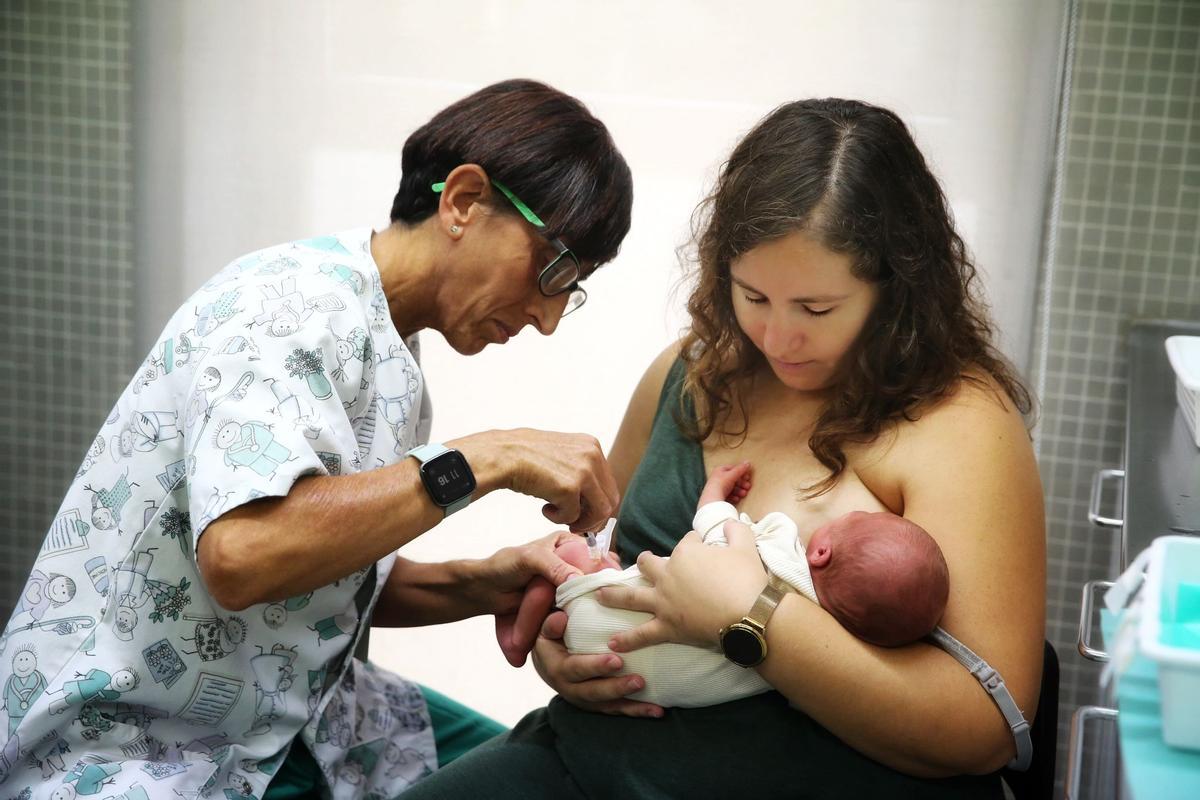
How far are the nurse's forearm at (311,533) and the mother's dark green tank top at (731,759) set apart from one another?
1.28 ft

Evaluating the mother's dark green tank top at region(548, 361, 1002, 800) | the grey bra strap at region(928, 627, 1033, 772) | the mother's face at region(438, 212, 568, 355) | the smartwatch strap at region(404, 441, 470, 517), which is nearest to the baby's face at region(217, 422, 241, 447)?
the smartwatch strap at region(404, 441, 470, 517)

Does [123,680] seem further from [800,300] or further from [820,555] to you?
[800,300]

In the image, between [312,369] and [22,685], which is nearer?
[312,369]

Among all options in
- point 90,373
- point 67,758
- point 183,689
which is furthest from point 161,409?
point 90,373

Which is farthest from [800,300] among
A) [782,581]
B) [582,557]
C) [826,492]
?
[582,557]

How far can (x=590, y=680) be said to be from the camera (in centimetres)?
165

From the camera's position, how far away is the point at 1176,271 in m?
2.45

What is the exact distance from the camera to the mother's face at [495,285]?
1755 mm

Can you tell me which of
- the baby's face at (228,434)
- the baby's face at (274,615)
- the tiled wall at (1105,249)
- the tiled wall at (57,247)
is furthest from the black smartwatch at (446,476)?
the tiled wall at (57,247)

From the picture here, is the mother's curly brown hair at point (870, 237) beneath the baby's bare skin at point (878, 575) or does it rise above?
above

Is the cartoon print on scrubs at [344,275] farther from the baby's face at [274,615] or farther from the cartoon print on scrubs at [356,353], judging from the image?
the baby's face at [274,615]

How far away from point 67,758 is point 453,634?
153 centimetres

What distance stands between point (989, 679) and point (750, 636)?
12.1 inches

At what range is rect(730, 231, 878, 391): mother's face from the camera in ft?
5.34
